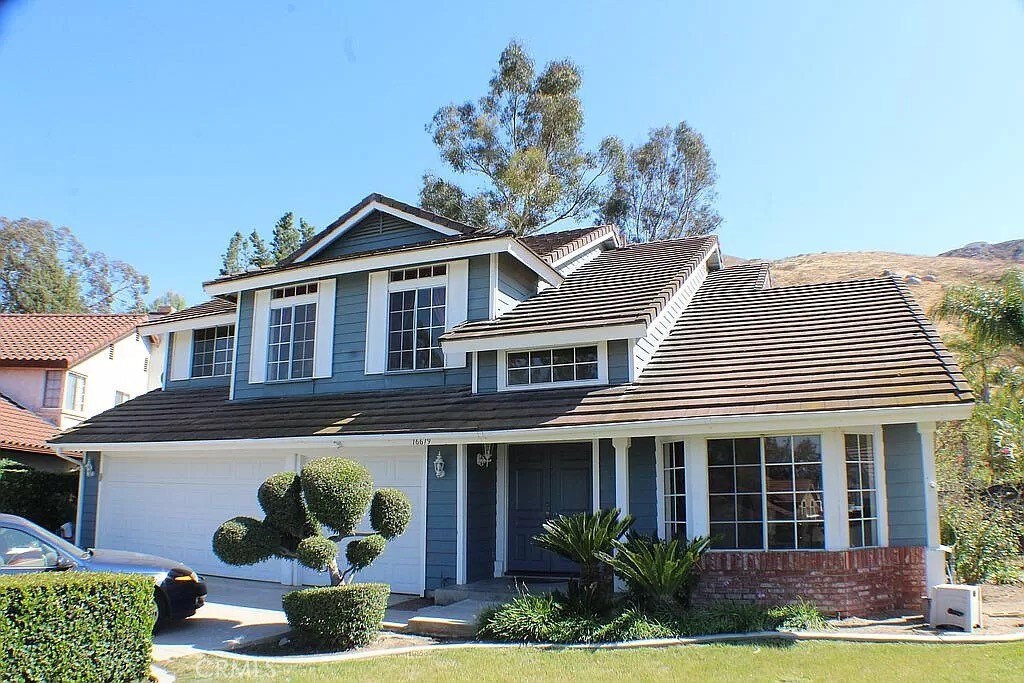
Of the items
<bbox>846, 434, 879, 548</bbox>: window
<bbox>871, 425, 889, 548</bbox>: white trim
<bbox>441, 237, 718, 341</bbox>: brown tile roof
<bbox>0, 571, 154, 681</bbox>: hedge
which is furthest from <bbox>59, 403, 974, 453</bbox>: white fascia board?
<bbox>0, 571, 154, 681</bbox>: hedge

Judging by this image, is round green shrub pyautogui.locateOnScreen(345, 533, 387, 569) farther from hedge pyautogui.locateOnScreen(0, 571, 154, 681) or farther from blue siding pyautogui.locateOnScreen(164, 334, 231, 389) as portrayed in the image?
blue siding pyautogui.locateOnScreen(164, 334, 231, 389)

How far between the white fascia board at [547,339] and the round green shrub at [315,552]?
14.7 feet

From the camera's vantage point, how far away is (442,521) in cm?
1294

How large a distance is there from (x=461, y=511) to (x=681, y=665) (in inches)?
203

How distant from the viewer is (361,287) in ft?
51.3

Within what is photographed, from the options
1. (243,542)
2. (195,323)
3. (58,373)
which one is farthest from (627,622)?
(58,373)

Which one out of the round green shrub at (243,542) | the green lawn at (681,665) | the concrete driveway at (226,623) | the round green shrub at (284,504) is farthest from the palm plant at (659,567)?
the concrete driveway at (226,623)

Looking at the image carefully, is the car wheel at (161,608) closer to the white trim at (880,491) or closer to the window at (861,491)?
the window at (861,491)

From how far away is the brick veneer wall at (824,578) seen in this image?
10.3 metres

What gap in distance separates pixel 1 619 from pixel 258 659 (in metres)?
2.95

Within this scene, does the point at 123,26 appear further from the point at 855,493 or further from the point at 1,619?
the point at 855,493

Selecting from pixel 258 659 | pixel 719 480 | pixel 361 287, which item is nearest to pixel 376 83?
pixel 361 287

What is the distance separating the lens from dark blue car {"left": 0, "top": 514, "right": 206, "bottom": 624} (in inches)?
381

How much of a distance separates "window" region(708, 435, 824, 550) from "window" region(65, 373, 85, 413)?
76.1 ft
